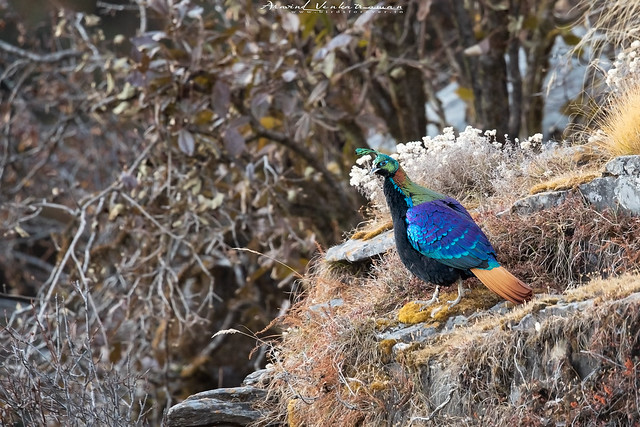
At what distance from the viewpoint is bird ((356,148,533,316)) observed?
12.4ft

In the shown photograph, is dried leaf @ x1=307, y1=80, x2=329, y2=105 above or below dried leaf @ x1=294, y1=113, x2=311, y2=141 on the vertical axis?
above

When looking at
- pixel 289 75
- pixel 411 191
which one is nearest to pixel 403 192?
pixel 411 191

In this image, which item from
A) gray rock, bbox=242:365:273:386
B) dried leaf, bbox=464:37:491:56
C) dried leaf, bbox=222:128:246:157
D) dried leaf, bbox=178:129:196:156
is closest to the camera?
gray rock, bbox=242:365:273:386

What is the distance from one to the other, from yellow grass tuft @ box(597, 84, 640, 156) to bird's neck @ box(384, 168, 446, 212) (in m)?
0.94

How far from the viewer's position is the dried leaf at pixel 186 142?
6445mm

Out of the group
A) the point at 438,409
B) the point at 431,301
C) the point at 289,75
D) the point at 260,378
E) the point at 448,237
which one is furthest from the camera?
the point at 289,75

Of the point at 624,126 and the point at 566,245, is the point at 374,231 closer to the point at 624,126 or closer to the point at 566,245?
the point at 566,245

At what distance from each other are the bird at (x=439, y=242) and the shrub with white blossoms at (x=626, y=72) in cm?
129

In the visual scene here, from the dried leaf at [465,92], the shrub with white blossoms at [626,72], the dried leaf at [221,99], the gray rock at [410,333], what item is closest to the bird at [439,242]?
the gray rock at [410,333]

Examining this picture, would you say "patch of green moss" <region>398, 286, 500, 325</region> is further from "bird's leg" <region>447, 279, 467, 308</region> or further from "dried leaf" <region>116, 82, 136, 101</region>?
"dried leaf" <region>116, 82, 136, 101</region>

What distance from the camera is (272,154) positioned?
779 cm

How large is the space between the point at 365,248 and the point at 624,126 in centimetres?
148

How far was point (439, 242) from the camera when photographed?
→ 396cm

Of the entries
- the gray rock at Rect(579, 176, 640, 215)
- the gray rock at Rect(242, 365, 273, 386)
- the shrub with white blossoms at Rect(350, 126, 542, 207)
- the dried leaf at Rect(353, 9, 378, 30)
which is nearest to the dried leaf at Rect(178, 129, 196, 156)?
the dried leaf at Rect(353, 9, 378, 30)
